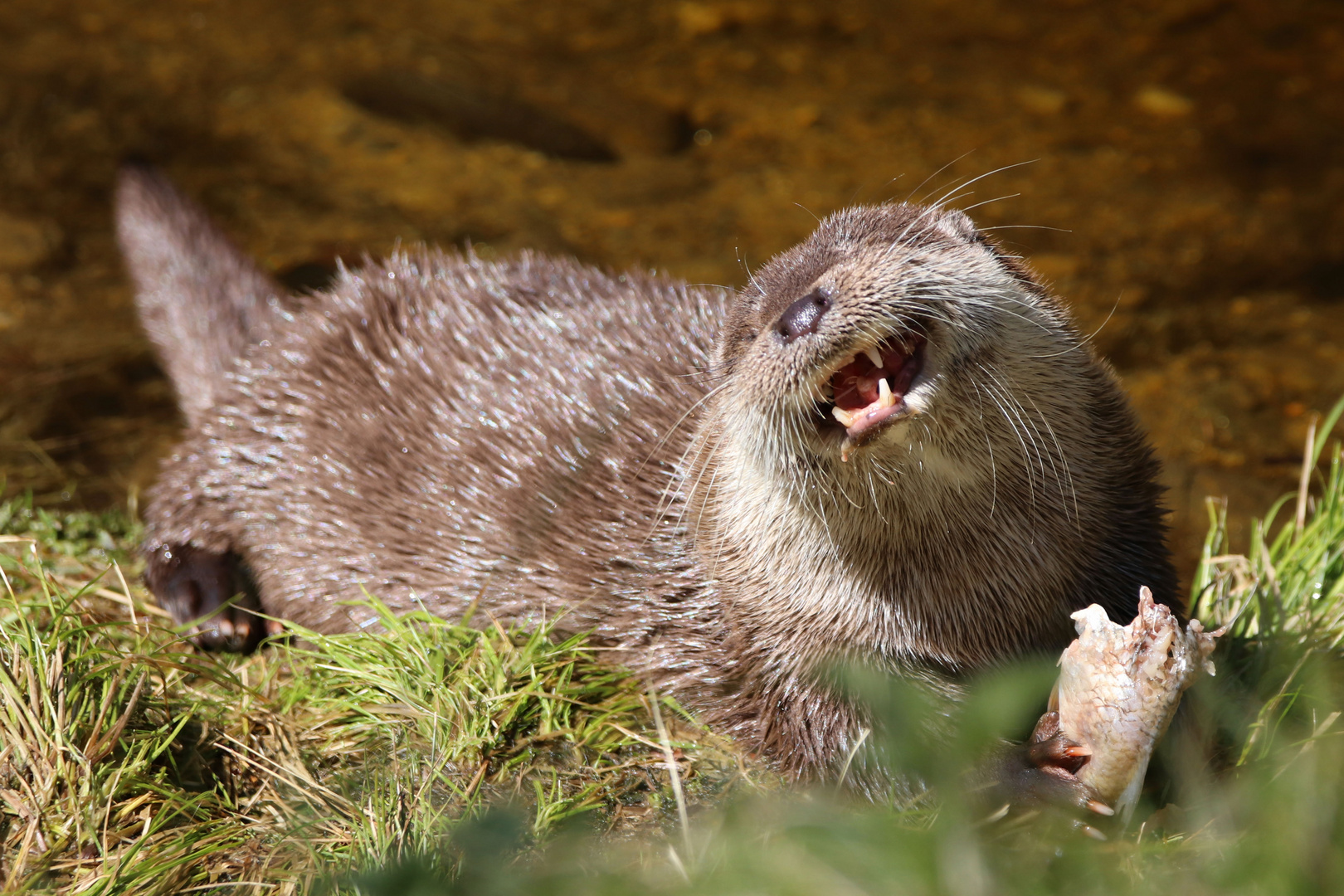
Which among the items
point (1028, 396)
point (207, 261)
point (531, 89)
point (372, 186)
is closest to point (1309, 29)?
point (531, 89)

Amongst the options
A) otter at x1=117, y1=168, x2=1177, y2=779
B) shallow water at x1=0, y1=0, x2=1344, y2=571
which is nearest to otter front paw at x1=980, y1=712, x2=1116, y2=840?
otter at x1=117, y1=168, x2=1177, y2=779

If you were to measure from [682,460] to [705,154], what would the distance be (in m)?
2.79

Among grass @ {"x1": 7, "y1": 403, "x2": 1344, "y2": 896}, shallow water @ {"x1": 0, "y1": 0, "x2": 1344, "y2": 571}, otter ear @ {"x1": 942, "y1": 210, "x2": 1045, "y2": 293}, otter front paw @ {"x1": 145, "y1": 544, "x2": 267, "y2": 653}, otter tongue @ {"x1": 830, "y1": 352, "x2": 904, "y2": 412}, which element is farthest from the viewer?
shallow water @ {"x1": 0, "y1": 0, "x2": 1344, "y2": 571}

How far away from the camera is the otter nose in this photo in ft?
5.32

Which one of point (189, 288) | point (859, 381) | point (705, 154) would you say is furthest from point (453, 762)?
point (705, 154)

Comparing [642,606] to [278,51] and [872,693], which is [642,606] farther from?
[278,51]

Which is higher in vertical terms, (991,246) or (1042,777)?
(991,246)

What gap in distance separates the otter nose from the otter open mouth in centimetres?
7

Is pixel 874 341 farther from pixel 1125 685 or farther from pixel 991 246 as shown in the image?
pixel 1125 685

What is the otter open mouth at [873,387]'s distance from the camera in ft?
5.30

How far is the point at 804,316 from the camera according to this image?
5.36 feet

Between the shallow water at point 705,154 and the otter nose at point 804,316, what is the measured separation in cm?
185

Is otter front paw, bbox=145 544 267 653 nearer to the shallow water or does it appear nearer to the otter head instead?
the shallow water

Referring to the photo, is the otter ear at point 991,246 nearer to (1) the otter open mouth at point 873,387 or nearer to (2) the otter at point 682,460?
(2) the otter at point 682,460
